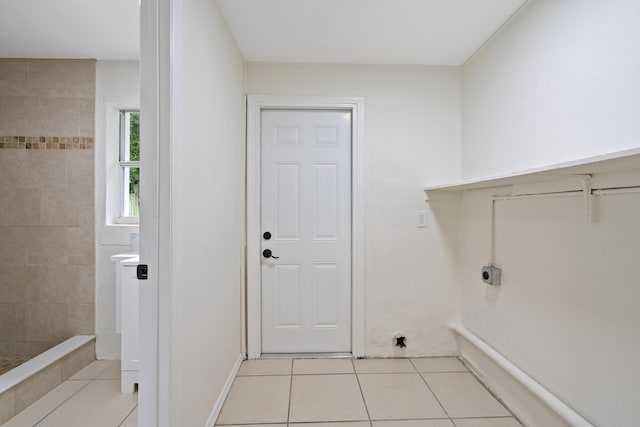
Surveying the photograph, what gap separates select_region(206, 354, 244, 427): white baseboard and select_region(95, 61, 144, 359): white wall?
98 centimetres

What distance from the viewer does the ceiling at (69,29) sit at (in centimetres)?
189

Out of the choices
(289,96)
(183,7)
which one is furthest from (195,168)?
(289,96)

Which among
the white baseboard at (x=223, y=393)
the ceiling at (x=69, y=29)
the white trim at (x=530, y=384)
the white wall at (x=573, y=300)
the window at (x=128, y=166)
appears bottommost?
the white baseboard at (x=223, y=393)

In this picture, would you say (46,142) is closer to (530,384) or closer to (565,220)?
(565,220)

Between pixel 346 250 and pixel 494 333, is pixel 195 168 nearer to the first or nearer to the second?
pixel 346 250

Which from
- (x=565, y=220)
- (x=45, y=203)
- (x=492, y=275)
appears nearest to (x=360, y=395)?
(x=492, y=275)

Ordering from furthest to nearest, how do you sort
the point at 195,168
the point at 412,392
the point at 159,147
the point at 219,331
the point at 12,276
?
1. the point at 12,276
2. the point at 412,392
3. the point at 219,331
4. the point at 195,168
5. the point at 159,147

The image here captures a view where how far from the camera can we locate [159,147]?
1252mm

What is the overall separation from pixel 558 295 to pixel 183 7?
2.22 metres

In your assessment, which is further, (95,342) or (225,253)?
(95,342)

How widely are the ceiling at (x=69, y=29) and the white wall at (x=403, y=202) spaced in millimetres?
1353

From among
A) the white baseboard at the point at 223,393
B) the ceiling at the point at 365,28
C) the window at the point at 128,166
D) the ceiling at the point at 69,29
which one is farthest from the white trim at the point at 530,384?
the ceiling at the point at 69,29

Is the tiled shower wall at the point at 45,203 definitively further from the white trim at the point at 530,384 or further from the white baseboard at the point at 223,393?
the white trim at the point at 530,384

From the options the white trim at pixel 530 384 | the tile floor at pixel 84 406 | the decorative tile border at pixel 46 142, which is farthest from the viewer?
the decorative tile border at pixel 46 142
